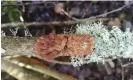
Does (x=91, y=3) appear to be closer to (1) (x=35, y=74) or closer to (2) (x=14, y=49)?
(1) (x=35, y=74)

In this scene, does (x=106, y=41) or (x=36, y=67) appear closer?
(x=106, y=41)

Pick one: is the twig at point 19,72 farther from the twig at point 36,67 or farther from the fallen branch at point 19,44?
the fallen branch at point 19,44

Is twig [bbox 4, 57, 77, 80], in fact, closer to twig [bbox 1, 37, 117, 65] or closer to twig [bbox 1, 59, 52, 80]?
twig [bbox 1, 59, 52, 80]

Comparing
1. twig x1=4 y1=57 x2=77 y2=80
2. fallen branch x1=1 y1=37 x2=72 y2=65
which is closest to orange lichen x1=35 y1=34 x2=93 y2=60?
fallen branch x1=1 y1=37 x2=72 y2=65

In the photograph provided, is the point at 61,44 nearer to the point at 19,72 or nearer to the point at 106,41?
the point at 106,41

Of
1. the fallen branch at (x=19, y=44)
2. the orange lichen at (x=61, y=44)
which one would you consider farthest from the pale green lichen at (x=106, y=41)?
the fallen branch at (x=19, y=44)

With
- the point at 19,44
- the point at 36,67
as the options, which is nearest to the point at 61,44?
the point at 19,44
